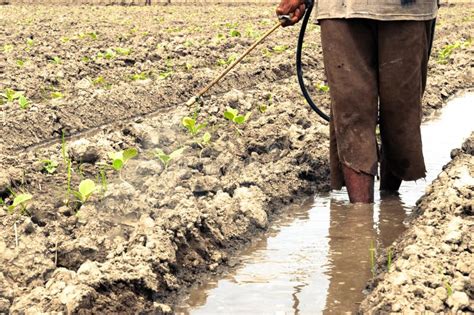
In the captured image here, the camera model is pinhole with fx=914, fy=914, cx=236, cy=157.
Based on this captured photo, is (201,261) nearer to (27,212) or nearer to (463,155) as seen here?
(27,212)

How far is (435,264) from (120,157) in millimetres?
2177

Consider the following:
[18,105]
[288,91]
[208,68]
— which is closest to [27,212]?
[18,105]

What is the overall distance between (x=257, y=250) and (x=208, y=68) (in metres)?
5.81

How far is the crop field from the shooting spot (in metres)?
3.68

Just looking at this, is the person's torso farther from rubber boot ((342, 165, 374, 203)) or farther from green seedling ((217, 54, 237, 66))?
green seedling ((217, 54, 237, 66))

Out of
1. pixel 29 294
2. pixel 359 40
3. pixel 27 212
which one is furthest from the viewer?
pixel 359 40

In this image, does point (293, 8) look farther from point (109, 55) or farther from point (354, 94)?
point (109, 55)

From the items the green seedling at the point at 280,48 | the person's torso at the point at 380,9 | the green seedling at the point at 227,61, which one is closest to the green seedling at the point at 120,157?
the person's torso at the point at 380,9

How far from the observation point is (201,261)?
4.09 metres

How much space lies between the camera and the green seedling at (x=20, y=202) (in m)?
4.24

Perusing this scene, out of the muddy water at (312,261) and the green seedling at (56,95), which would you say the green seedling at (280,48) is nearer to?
the green seedling at (56,95)

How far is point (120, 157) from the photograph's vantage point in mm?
5062

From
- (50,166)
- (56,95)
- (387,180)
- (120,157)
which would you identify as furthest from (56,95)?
(387,180)

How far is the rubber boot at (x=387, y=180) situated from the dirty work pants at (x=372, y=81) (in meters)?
0.34
